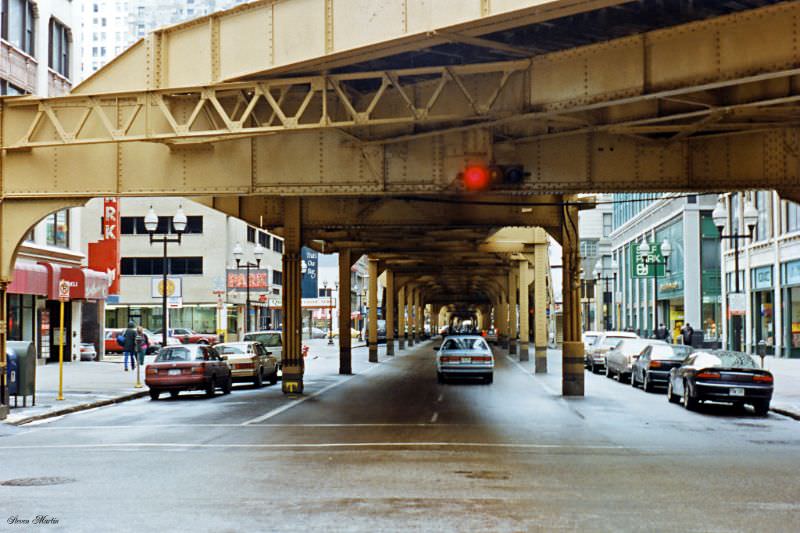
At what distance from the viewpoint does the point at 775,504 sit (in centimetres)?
1151

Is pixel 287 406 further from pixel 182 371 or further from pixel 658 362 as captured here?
pixel 658 362

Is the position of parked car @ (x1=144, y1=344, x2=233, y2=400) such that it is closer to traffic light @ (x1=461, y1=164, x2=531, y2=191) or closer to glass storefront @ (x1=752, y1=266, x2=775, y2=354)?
traffic light @ (x1=461, y1=164, x2=531, y2=191)

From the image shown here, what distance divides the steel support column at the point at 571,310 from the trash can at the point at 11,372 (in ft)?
48.6

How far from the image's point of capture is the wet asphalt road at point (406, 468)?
10500 mm

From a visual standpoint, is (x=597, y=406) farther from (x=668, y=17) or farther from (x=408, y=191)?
(x=668, y=17)

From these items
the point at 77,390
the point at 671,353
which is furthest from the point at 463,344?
the point at 77,390

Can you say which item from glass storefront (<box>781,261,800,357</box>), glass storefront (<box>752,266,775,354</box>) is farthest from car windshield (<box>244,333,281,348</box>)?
glass storefront (<box>752,266,775,354</box>)

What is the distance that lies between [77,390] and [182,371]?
4099 mm

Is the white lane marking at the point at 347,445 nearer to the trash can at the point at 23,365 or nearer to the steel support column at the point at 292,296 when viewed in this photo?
the trash can at the point at 23,365

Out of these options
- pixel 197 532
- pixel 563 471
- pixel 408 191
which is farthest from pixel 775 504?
pixel 408 191

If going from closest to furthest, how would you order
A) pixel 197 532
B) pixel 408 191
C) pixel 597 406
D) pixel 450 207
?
pixel 197 532
pixel 408 191
pixel 597 406
pixel 450 207

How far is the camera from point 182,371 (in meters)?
29.2

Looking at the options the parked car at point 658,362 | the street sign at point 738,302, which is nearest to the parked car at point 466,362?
the parked car at point 658,362

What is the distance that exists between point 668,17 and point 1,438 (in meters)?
13.9
